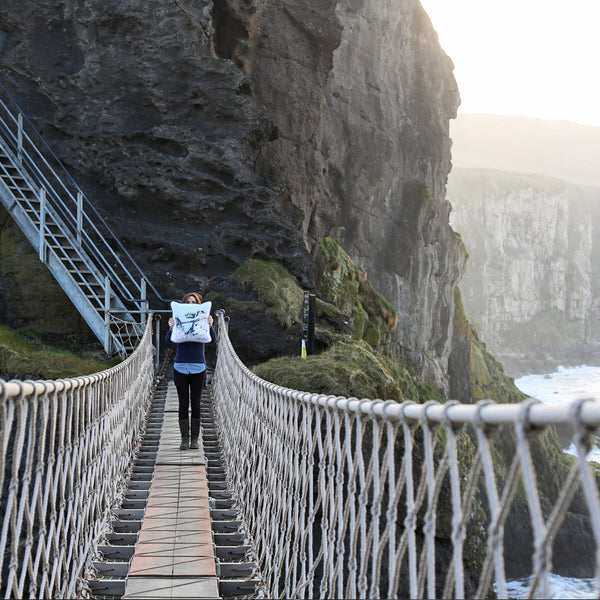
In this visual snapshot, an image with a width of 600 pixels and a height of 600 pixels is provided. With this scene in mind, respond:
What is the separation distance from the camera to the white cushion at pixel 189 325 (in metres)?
6.43

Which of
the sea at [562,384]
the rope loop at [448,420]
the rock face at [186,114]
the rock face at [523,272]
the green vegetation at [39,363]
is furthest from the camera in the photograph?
the rock face at [523,272]

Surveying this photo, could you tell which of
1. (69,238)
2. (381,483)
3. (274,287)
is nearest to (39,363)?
(69,238)

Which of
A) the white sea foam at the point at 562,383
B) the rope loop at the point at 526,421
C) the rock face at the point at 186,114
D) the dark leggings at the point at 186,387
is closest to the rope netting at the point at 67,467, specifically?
the dark leggings at the point at 186,387

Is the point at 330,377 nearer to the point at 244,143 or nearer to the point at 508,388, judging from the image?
the point at 244,143

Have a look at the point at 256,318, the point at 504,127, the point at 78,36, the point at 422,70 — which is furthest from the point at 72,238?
the point at 504,127

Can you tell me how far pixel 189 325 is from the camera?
6.46m

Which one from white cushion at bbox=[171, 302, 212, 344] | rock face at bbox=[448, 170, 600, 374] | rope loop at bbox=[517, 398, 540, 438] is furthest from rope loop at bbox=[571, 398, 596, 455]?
rock face at bbox=[448, 170, 600, 374]

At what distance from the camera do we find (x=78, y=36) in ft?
44.2

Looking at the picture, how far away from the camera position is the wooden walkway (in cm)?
359

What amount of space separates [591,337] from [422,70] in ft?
253

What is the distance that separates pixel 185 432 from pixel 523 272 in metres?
93.2

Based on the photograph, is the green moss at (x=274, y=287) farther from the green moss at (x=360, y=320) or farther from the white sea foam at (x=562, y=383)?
the white sea foam at (x=562, y=383)

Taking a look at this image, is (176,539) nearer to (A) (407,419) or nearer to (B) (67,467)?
(B) (67,467)

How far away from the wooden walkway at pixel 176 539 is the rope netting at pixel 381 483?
33 centimetres
